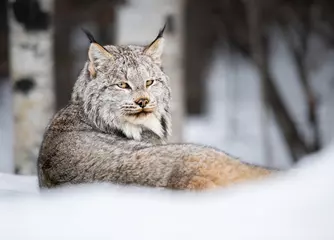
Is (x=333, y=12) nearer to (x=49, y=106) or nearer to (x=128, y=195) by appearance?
(x=49, y=106)

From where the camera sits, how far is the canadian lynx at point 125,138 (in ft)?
12.5

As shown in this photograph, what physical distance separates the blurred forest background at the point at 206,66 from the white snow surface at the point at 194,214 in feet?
16.2

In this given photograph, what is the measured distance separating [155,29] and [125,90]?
3.75 metres

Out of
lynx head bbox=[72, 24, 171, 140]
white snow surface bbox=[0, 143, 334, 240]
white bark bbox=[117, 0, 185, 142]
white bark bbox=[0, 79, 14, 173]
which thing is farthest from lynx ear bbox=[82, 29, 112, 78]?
white bark bbox=[0, 79, 14, 173]

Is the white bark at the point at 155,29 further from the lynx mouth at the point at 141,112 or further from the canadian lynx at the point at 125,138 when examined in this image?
the lynx mouth at the point at 141,112

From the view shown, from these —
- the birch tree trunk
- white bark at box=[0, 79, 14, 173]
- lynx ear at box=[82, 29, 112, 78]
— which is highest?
lynx ear at box=[82, 29, 112, 78]

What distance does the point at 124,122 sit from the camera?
4828mm

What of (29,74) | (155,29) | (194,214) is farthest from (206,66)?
(194,214)

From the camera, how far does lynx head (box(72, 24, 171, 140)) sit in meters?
4.78

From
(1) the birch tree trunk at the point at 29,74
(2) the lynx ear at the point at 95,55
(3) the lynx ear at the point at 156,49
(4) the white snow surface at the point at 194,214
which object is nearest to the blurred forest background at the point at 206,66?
(1) the birch tree trunk at the point at 29,74

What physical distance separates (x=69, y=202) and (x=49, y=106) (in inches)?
204

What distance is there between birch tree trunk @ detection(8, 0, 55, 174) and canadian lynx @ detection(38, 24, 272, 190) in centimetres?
341

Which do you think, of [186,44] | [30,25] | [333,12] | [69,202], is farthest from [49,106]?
[186,44]

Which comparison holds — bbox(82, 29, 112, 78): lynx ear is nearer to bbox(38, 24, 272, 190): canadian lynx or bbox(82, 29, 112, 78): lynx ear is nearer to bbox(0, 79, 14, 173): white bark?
bbox(38, 24, 272, 190): canadian lynx
